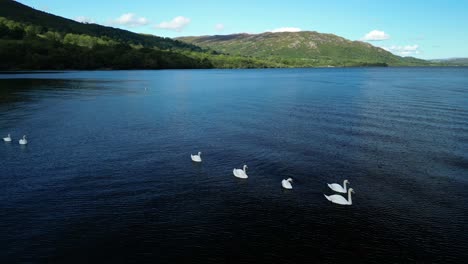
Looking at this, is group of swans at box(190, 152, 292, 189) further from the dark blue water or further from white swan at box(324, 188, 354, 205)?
white swan at box(324, 188, 354, 205)

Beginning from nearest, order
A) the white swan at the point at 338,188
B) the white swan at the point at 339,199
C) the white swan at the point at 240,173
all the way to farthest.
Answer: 1. the white swan at the point at 339,199
2. the white swan at the point at 338,188
3. the white swan at the point at 240,173

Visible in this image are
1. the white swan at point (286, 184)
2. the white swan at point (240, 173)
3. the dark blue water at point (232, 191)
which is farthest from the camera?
the white swan at point (240, 173)

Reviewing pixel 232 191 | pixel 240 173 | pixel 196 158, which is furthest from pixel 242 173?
pixel 196 158

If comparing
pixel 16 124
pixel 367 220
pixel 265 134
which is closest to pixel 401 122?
pixel 265 134

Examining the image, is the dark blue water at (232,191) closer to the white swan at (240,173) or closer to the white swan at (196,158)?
the white swan at (240,173)

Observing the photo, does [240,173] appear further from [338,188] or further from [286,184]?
[338,188]

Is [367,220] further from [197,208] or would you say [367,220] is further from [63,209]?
[63,209]

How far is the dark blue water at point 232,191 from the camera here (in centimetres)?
2112

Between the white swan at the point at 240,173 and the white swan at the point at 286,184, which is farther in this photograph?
the white swan at the point at 240,173

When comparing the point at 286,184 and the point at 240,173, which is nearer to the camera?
the point at 286,184

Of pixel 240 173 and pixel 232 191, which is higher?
pixel 240 173

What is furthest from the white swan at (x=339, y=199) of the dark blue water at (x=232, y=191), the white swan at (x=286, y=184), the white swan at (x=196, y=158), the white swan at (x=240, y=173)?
the white swan at (x=196, y=158)

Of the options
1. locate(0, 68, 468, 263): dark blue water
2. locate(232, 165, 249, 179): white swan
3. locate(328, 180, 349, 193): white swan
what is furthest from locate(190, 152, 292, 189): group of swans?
locate(328, 180, 349, 193): white swan

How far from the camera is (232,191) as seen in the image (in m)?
29.1
